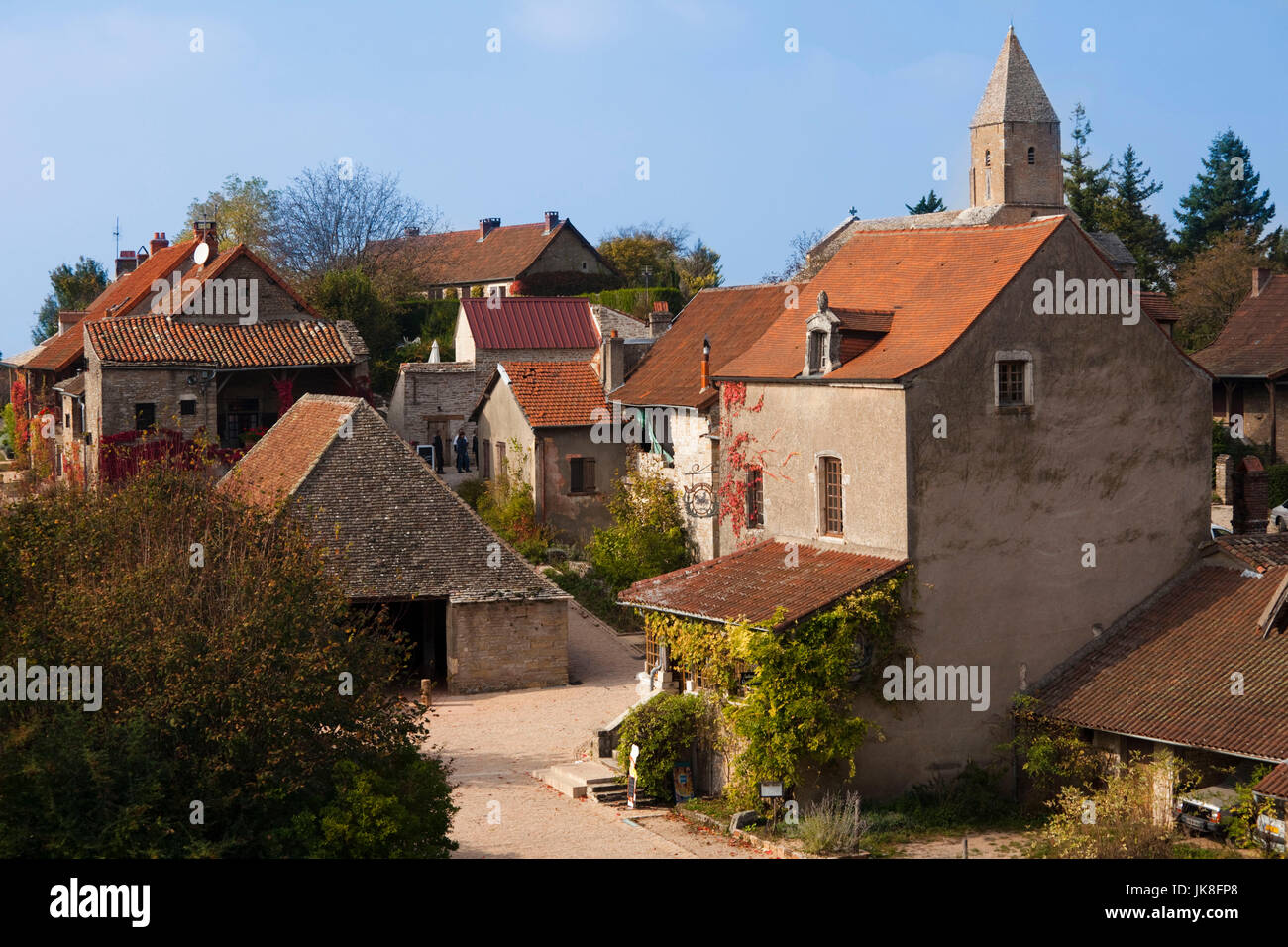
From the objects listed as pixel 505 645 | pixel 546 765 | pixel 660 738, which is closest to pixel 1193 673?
pixel 660 738

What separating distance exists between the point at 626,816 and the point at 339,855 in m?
7.76

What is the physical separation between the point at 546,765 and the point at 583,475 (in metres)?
17.8

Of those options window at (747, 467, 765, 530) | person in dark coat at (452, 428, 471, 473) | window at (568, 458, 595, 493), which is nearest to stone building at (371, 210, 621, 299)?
person in dark coat at (452, 428, 471, 473)

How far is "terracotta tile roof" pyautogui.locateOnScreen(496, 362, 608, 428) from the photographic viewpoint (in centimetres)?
4412

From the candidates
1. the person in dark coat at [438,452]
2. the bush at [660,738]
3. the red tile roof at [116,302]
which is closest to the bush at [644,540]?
the bush at [660,738]

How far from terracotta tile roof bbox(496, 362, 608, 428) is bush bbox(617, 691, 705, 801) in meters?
19.0

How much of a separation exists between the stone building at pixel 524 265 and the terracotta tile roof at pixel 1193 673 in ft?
170

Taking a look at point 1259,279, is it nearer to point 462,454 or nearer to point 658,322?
point 658,322

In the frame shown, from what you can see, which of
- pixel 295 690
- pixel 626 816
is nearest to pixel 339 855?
pixel 295 690

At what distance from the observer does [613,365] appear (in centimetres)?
4497

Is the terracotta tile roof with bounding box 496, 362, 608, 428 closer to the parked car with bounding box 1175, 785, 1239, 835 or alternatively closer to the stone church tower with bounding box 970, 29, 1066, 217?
the parked car with bounding box 1175, 785, 1239, 835

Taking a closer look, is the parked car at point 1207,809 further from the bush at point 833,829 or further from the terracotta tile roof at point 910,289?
the terracotta tile roof at point 910,289

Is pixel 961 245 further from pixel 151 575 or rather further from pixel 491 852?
pixel 151 575

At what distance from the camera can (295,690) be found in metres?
18.3
